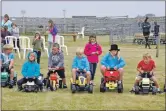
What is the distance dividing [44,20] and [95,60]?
33139mm

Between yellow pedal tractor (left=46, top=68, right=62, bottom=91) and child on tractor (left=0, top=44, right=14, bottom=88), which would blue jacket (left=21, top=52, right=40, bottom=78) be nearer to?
yellow pedal tractor (left=46, top=68, right=62, bottom=91)

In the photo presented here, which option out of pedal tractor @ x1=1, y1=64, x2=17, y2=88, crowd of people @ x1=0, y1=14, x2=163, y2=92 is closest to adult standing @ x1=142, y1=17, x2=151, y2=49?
crowd of people @ x1=0, y1=14, x2=163, y2=92

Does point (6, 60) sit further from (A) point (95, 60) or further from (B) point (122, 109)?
(B) point (122, 109)

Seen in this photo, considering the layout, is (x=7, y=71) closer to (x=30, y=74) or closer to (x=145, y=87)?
(x=30, y=74)

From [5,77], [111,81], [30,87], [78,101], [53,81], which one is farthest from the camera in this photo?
[5,77]

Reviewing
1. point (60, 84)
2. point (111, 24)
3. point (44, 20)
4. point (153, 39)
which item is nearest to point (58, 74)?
point (60, 84)

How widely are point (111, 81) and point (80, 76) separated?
2.30 ft

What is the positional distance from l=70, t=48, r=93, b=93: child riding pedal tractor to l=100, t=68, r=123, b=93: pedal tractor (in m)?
0.34

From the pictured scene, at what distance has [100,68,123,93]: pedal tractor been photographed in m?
9.30

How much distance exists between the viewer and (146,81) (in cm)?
913

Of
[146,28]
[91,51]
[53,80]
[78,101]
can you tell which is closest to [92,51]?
[91,51]

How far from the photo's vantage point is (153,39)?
26234mm

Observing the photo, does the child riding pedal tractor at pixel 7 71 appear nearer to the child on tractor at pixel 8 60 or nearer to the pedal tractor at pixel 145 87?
the child on tractor at pixel 8 60

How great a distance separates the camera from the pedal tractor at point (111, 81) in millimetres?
9305
